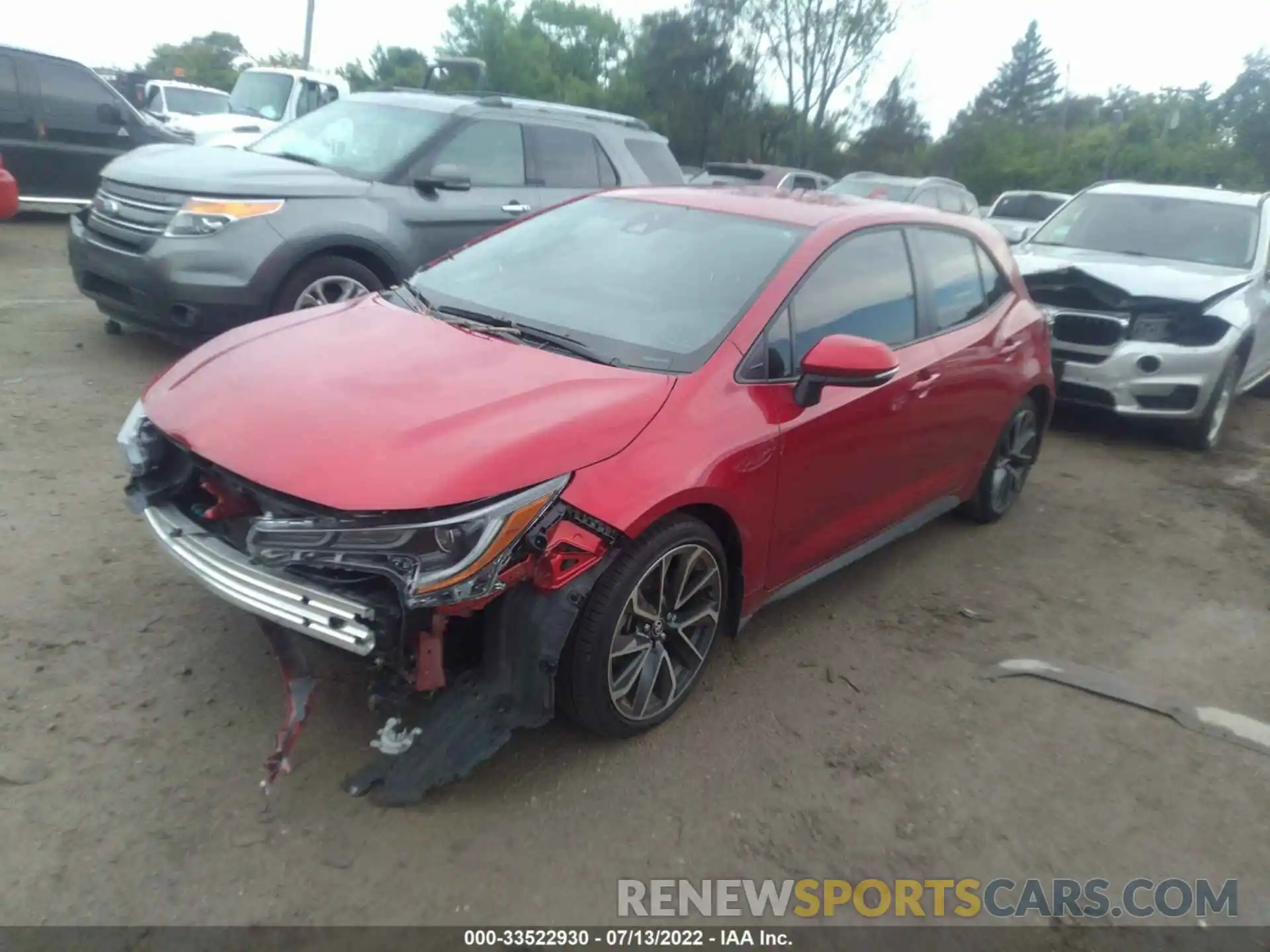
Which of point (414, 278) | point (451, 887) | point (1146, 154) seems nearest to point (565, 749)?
point (451, 887)

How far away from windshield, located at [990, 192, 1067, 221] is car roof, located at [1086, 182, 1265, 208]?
9.57 metres

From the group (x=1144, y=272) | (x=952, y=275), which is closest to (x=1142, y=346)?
(x=1144, y=272)

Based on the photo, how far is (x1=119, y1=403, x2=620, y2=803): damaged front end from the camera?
264 cm

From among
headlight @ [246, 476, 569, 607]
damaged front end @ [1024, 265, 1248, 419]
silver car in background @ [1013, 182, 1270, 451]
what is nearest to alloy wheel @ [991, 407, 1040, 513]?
Answer: damaged front end @ [1024, 265, 1248, 419]

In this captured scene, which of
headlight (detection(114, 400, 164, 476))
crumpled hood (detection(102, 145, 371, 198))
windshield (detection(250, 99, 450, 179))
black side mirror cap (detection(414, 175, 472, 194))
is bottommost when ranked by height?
headlight (detection(114, 400, 164, 476))

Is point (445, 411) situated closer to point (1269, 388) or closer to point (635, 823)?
point (635, 823)

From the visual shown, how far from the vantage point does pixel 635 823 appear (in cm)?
290

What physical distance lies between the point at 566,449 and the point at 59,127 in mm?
10588

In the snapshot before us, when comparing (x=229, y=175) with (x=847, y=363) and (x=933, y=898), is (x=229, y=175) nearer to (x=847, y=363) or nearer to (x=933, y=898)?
(x=847, y=363)

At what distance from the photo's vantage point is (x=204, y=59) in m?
53.3

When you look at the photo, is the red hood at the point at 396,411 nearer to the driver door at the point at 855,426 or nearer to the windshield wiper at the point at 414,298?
the windshield wiper at the point at 414,298

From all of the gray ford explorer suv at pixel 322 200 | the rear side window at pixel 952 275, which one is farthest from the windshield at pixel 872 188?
the rear side window at pixel 952 275

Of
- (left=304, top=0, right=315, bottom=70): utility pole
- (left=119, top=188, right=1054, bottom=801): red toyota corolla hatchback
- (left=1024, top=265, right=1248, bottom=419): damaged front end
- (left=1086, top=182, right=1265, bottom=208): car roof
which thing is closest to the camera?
(left=119, top=188, right=1054, bottom=801): red toyota corolla hatchback

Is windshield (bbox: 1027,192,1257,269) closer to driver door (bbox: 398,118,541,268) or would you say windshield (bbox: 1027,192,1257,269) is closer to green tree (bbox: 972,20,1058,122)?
driver door (bbox: 398,118,541,268)
